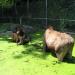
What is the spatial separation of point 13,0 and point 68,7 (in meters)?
3.81

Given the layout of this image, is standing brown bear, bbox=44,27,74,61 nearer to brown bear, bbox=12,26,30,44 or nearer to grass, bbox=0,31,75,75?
grass, bbox=0,31,75,75

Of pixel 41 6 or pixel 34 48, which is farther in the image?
pixel 41 6

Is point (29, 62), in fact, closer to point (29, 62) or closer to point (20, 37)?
point (29, 62)

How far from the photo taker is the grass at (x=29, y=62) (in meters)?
6.69

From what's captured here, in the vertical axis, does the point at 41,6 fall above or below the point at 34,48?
above

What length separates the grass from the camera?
6688mm

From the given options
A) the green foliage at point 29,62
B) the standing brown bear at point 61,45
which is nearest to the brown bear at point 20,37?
the green foliage at point 29,62

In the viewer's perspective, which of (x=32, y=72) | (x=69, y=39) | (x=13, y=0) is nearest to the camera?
(x=32, y=72)

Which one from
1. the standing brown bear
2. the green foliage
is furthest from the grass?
the standing brown bear

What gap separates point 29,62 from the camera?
7.52 m

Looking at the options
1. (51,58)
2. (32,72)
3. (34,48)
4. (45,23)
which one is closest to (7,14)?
(45,23)

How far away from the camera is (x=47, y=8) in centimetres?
1553

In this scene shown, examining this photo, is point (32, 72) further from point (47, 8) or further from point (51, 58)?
point (47, 8)

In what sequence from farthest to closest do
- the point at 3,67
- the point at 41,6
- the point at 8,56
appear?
the point at 41,6 < the point at 8,56 < the point at 3,67
